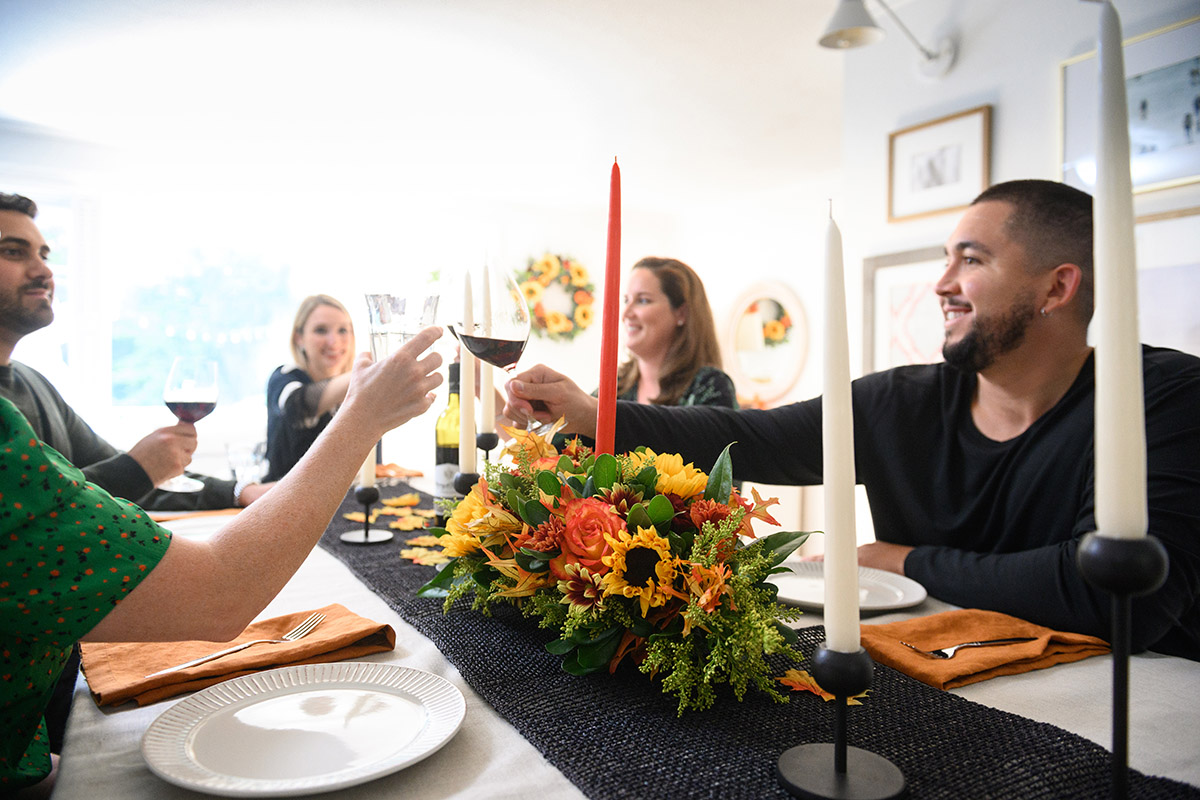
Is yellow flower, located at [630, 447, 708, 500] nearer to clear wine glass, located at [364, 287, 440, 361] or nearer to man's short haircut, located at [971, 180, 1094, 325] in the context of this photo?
clear wine glass, located at [364, 287, 440, 361]

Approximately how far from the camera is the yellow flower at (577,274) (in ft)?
21.0

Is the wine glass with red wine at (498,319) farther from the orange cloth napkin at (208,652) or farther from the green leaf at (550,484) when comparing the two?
the orange cloth napkin at (208,652)

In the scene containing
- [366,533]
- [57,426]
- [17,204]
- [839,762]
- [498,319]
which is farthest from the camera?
[57,426]

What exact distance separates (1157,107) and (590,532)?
7.48 feet

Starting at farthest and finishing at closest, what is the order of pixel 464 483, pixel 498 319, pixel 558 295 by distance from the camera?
pixel 558 295 → pixel 464 483 → pixel 498 319

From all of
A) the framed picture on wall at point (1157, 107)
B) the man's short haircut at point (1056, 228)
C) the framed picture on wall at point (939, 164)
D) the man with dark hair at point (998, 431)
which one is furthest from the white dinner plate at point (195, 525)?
the framed picture on wall at point (939, 164)

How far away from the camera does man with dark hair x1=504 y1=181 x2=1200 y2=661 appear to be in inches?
38.1

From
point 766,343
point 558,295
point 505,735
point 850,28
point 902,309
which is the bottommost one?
point 505,735

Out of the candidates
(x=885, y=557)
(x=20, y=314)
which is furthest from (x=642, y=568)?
(x=20, y=314)

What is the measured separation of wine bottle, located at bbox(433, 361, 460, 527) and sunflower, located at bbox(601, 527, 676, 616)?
2.22 ft

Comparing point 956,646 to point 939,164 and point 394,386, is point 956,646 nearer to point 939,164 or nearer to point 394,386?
point 394,386

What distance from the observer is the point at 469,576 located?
0.91m

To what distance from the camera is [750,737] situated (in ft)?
2.04

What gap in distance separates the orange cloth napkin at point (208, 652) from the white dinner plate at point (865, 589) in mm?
528
